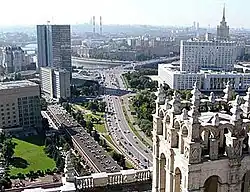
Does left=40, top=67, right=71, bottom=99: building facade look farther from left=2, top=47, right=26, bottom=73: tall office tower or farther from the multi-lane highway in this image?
left=2, top=47, right=26, bottom=73: tall office tower

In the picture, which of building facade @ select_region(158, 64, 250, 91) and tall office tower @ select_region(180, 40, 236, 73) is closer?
building facade @ select_region(158, 64, 250, 91)

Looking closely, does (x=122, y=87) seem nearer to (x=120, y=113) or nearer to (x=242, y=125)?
(x=120, y=113)

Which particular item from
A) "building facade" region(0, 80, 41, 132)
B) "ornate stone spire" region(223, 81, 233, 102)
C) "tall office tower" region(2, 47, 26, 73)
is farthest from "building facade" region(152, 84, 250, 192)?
"tall office tower" region(2, 47, 26, 73)

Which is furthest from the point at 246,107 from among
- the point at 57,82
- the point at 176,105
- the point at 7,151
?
the point at 57,82

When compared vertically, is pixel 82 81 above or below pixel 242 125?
below

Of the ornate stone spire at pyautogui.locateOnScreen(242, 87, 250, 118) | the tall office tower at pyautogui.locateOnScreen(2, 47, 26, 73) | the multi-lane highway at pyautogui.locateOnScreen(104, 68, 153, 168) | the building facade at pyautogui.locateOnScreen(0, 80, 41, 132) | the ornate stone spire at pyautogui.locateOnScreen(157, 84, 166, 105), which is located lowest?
the multi-lane highway at pyautogui.locateOnScreen(104, 68, 153, 168)

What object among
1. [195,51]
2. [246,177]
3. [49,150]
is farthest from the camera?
[195,51]

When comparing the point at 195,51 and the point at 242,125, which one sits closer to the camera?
the point at 242,125

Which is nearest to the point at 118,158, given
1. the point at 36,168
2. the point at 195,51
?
the point at 36,168
